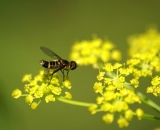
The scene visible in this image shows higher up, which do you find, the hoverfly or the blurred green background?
the blurred green background

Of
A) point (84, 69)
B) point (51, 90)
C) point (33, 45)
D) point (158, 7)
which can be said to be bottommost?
point (51, 90)

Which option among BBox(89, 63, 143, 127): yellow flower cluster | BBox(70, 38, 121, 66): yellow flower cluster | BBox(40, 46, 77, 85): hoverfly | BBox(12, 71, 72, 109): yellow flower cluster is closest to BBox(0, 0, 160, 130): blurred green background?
BBox(70, 38, 121, 66): yellow flower cluster

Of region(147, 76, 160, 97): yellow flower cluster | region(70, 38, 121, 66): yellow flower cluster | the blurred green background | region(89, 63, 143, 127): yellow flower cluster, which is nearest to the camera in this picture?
region(89, 63, 143, 127): yellow flower cluster

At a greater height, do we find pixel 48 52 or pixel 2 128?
pixel 48 52

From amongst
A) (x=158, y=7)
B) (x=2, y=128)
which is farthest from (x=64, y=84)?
(x=158, y=7)

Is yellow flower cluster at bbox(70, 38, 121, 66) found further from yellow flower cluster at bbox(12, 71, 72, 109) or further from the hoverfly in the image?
yellow flower cluster at bbox(12, 71, 72, 109)

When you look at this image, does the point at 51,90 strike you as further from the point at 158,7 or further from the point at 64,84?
the point at 158,7

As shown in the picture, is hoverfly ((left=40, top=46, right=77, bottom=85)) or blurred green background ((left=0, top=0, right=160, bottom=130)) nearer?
hoverfly ((left=40, top=46, right=77, bottom=85))
